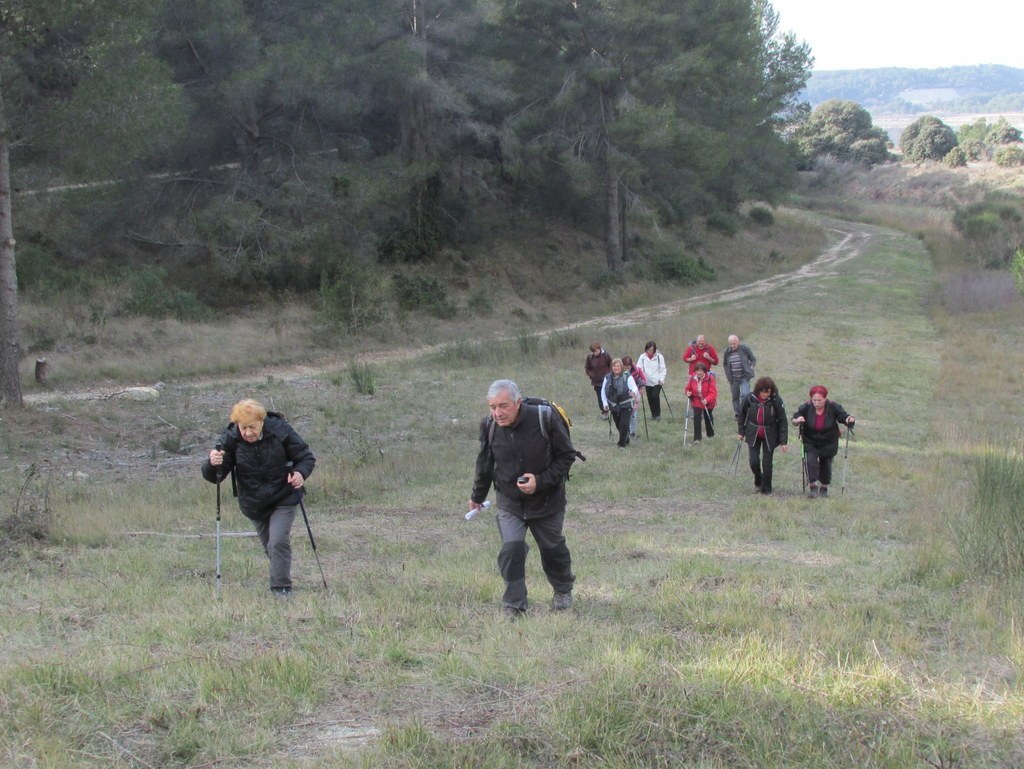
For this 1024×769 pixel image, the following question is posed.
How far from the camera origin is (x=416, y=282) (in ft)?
114

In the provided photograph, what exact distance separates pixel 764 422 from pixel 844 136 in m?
93.4

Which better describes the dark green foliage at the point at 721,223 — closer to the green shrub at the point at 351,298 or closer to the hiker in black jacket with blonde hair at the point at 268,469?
the green shrub at the point at 351,298

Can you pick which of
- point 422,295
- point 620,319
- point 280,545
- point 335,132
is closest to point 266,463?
point 280,545

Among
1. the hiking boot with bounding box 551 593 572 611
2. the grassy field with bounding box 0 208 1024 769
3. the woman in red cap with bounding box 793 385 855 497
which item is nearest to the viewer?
the grassy field with bounding box 0 208 1024 769

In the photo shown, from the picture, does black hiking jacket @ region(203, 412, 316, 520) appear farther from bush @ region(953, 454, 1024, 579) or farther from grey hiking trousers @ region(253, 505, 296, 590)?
bush @ region(953, 454, 1024, 579)

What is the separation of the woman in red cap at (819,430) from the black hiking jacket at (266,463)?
22.3 ft

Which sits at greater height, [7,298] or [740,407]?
[7,298]

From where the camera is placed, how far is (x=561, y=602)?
6.90 metres

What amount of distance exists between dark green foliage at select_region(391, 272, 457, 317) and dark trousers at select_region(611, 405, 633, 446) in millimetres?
18600

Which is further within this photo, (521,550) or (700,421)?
(700,421)

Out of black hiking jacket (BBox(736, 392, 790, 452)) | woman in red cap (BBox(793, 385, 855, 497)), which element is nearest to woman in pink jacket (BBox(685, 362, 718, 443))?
black hiking jacket (BBox(736, 392, 790, 452))

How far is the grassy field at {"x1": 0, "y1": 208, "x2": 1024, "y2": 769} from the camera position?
13.8 feet

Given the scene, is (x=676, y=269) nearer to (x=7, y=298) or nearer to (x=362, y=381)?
(x=362, y=381)

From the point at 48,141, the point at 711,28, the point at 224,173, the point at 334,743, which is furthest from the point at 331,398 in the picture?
the point at 711,28
